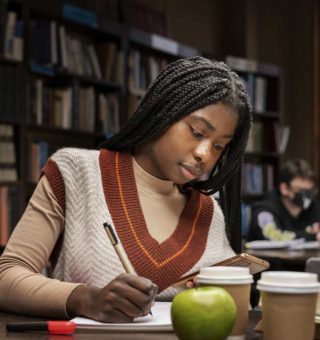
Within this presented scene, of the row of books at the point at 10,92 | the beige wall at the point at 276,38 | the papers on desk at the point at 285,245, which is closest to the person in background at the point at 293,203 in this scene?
the papers on desk at the point at 285,245

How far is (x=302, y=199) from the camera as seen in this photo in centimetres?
491

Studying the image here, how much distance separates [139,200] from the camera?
166cm

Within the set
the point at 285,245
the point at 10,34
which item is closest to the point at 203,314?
the point at 285,245

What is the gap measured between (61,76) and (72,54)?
171 millimetres

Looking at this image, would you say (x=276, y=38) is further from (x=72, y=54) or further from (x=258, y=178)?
(x=72, y=54)

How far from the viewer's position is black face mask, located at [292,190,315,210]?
4.92 metres

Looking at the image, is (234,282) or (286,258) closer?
(234,282)

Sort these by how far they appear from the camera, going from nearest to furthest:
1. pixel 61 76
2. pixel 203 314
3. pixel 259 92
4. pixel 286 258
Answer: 1. pixel 203 314
2. pixel 286 258
3. pixel 61 76
4. pixel 259 92

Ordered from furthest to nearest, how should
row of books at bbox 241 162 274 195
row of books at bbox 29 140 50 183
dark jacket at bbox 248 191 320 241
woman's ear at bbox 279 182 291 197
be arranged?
row of books at bbox 241 162 274 195
woman's ear at bbox 279 182 291 197
dark jacket at bbox 248 191 320 241
row of books at bbox 29 140 50 183

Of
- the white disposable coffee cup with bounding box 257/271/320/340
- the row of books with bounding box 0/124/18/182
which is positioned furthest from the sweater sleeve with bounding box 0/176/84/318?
the row of books with bounding box 0/124/18/182

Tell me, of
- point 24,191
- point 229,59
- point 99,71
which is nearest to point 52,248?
point 24,191

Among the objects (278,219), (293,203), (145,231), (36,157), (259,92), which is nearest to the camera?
(145,231)

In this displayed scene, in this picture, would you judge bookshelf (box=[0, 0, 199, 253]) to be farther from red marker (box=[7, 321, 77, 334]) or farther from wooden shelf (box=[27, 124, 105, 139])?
red marker (box=[7, 321, 77, 334])

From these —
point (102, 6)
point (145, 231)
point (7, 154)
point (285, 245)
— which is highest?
point (102, 6)
